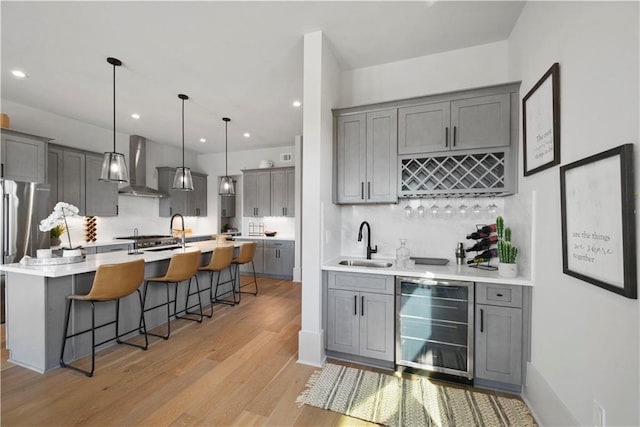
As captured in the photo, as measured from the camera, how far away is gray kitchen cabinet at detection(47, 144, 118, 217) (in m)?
4.23

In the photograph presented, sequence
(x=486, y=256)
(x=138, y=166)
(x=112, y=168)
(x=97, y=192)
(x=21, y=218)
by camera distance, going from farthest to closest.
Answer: (x=138, y=166), (x=97, y=192), (x=21, y=218), (x=112, y=168), (x=486, y=256)

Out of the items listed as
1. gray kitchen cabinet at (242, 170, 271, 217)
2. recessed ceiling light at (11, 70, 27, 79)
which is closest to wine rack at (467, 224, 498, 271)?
gray kitchen cabinet at (242, 170, 271, 217)

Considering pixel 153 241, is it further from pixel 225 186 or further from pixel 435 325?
pixel 435 325

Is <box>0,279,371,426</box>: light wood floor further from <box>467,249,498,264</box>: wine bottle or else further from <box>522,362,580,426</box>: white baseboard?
<box>467,249,498,264</box>: wine bottle

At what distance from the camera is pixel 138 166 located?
562 centimetres

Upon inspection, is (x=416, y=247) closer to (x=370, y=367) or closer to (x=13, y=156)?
(x=370, y=367)

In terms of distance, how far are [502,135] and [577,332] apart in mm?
1592

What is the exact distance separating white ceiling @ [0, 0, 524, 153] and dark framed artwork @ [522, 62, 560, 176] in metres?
0.90

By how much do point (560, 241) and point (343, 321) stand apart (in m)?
1.71

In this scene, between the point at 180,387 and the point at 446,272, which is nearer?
the point at 180,387

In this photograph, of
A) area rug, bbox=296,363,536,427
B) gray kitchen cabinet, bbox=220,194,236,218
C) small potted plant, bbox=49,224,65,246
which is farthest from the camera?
gray kitchen cabinet, bbox=220,194,236,218

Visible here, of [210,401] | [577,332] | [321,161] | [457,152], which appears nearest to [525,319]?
[577,332]

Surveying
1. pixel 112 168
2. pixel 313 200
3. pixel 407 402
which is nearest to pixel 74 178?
pixel 112 168

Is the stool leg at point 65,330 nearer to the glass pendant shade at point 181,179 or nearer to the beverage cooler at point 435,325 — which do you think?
the glass pendant shade at point 181,179
